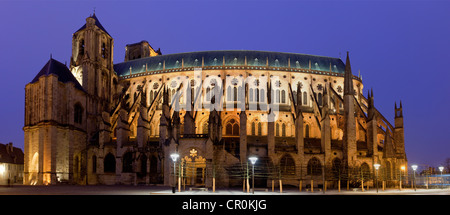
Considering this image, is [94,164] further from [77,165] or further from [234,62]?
[234,62]

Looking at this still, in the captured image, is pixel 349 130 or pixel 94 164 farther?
pixel 94 164

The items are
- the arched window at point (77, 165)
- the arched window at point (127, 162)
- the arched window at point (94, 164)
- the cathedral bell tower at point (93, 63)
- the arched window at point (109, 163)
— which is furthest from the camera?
the cathedral bell tower at point (93, 63)

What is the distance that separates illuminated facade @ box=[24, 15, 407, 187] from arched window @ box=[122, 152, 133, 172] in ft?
0.36

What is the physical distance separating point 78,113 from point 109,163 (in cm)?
764

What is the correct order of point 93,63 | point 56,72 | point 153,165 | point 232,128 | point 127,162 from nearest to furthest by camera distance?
point 153,165 → point 127,162 → point 56,72 → point 232,128 → point 93,63

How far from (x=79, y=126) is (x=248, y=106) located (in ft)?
67.1

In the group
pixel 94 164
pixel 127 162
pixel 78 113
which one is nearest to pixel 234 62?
pixel 127 162

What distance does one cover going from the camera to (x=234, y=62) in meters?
59.0

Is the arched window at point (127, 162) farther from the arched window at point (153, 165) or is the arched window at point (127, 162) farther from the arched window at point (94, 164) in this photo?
the arched window at point (94, 164)

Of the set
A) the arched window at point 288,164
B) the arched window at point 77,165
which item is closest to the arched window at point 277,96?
the arched window at point 288,164

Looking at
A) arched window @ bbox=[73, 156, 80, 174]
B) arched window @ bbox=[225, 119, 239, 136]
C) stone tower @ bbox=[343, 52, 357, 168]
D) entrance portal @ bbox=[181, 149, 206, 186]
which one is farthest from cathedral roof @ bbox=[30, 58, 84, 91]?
stone tower @ bbox=[343, 52, 357, 168]

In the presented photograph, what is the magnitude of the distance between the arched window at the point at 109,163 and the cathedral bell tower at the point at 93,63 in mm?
7417

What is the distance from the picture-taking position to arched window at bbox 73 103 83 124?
50.1 m

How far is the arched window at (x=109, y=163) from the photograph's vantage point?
4776cm
